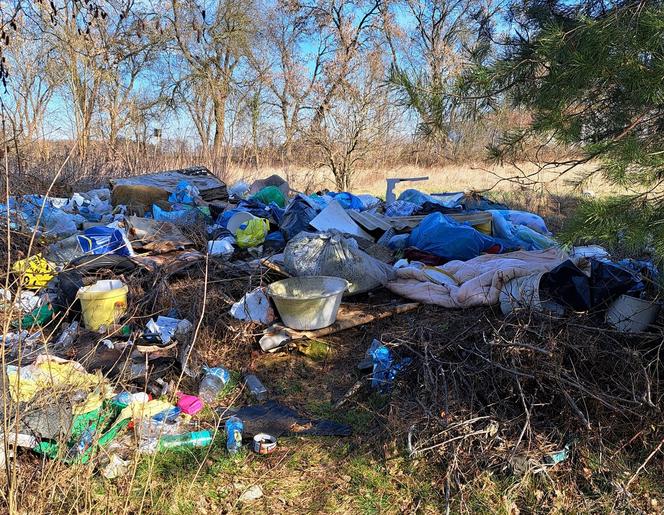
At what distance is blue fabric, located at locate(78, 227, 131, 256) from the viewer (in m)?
5.11

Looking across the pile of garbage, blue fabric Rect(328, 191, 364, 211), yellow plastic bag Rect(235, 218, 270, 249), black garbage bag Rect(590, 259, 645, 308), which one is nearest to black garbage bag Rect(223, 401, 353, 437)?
the pile of garbage

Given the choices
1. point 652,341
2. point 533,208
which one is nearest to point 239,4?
point 533,208

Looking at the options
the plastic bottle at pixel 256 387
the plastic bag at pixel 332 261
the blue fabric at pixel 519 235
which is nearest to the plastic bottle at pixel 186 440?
the plastic bottle at pixel 256 387

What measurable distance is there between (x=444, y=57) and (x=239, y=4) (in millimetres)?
17527

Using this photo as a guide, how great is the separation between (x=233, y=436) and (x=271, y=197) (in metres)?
6.26

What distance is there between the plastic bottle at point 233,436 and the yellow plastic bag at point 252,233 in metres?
3.26

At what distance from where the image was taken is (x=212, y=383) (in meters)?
3.31

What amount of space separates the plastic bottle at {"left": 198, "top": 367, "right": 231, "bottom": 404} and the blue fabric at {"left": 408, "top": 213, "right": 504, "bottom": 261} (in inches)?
110

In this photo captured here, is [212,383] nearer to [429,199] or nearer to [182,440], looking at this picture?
[182,440]

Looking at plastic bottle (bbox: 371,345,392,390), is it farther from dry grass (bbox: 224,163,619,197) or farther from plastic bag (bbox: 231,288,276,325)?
dry grass (bbox: 224,163,619,197)

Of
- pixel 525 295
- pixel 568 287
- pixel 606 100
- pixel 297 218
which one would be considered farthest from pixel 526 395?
pixel 297 218

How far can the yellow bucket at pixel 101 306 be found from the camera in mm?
3893

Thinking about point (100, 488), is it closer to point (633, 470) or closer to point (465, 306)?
point (633, 470)

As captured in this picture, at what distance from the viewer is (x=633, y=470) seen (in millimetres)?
2428
